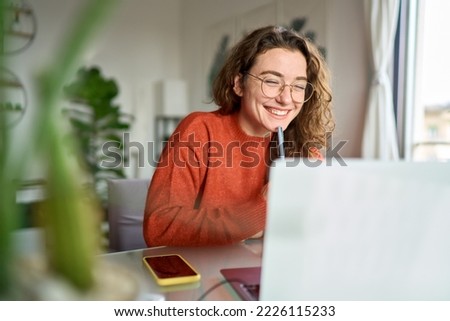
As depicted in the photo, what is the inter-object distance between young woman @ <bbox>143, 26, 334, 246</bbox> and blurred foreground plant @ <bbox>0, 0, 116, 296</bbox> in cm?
38

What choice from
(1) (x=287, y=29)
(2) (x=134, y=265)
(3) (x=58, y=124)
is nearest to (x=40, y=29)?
(3) (x=58, y=124)

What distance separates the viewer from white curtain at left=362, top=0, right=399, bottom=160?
0.61 m

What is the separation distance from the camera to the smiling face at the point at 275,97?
621 mm

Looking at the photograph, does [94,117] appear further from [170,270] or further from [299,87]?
[299,87]

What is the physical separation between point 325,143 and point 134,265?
0.36 m

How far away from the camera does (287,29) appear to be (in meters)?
0.61

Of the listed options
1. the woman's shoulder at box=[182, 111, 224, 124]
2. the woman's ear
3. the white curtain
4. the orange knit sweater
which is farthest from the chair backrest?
the white curtain

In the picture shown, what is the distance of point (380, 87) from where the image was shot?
659mm

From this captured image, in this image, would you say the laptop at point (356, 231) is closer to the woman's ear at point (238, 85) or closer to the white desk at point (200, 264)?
the white desk at point (200, 264)

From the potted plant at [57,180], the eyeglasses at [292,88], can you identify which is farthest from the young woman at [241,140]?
the potted plant at [57,180]

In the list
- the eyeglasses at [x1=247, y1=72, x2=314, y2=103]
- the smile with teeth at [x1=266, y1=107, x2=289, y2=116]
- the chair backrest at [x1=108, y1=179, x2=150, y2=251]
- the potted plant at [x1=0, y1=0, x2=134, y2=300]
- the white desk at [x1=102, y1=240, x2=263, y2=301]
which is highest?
Answer: the eyeglasses at [x1=247, y1=72, x2=314, y2=103]

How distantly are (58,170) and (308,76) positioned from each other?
1.62 ft

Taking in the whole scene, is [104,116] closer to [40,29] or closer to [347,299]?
[40,29]

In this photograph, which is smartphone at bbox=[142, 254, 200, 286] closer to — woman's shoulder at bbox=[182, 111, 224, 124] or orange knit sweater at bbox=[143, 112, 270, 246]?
orange knit sweater at bbox=[143, 112, 270, 246]
